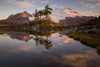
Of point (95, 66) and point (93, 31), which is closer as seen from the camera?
point (95, 66)

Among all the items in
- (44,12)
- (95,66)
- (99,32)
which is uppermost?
(44,12)

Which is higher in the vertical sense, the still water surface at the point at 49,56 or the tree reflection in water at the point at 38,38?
the still water surface at the point at 49,56

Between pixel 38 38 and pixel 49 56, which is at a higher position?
pixel 49 56

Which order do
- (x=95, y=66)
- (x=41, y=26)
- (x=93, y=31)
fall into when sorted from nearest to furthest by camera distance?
(x=95, y=66) → (x=93, y=31) → (x=41, y=26)

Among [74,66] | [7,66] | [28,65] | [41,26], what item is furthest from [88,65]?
[41,26]

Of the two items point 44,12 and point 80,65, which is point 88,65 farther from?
point 44,12

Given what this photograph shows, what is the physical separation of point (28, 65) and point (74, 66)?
5.36 m

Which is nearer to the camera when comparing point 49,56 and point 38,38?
point 49,56

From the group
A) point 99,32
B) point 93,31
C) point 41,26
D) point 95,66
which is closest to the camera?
point 95,66

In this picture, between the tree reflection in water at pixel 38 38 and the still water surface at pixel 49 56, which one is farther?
the tree reflection in water at pixel 38 38

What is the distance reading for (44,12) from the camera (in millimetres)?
125500

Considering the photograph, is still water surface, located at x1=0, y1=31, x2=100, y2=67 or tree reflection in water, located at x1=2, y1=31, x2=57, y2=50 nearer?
still water surface, located at x1=0, y1=31, x2=100, y2=67

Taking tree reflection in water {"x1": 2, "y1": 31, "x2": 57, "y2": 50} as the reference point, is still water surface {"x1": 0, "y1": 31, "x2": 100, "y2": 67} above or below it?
above

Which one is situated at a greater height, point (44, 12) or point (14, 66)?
point (44, 12)
